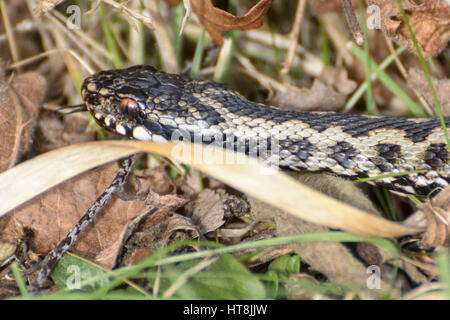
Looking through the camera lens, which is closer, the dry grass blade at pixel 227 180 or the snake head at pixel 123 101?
the dry grass blade at pixel 227 180

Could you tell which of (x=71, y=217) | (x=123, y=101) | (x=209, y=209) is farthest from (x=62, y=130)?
(x=209, y=209)

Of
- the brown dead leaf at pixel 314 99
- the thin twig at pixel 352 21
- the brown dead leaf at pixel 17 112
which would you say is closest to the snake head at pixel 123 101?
the brown dead leaf at pixel 17 112

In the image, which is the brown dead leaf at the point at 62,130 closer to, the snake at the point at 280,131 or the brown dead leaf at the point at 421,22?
the snake at the point at 280,131

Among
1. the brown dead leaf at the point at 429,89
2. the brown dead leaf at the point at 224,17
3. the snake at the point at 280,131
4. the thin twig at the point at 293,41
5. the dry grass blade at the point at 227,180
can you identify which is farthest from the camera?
the thin twig at the point at 293,41

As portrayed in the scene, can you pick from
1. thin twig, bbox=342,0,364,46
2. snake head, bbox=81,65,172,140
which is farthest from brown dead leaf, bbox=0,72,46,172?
thin twig, bbox=342,0,364,46

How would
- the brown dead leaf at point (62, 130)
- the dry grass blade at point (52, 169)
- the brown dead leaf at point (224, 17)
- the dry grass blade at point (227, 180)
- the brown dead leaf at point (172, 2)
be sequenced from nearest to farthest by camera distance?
the dry grass blade at point (227, 180)
the dry grass blade at point (52, 169)
the brown dead leaf at point (224, 17)
the brown dead leaf at point (62, 130)
the brown dead leaf at point (172, 2)

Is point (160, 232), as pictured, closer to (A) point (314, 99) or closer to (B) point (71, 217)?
(B) point (71, 217)
